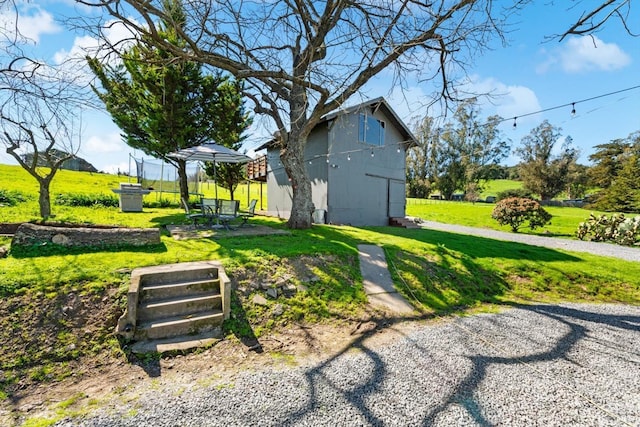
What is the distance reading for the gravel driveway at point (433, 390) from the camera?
261 centimetres

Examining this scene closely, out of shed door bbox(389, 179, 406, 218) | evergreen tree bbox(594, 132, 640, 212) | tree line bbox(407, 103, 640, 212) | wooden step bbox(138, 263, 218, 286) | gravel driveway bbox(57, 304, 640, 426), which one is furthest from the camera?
tree line bbox(407, 103, 640, 212)

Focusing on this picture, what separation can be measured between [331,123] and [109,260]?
9.84 m

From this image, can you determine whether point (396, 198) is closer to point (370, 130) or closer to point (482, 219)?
point (370, 130)

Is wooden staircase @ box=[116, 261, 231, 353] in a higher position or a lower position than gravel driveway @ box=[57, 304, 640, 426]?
higher

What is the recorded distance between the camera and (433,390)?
3.03 metres

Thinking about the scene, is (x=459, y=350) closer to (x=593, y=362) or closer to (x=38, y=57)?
(x=593, y=362)

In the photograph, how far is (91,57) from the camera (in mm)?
7141

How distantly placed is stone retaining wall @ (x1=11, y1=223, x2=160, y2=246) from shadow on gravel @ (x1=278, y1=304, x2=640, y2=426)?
458cm

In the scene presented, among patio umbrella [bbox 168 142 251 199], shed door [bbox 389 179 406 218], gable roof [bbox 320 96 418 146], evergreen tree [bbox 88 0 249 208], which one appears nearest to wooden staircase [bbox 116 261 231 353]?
patio umbrella [bbox 168 142 251 199]

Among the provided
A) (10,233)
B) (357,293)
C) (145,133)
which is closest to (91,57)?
(10,233)

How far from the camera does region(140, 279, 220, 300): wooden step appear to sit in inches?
169

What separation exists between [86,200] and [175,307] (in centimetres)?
1255

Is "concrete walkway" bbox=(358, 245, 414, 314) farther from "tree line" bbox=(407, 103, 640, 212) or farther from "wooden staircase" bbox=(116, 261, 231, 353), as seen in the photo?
"tree line" bbox=(407, 103, 640, 212)

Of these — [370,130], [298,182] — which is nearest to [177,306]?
[298,182]
